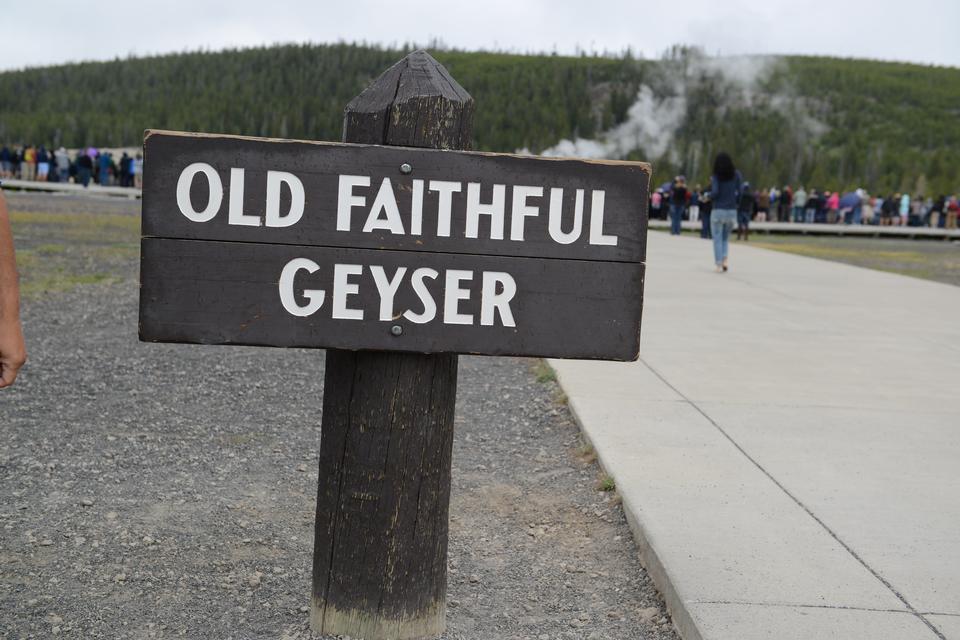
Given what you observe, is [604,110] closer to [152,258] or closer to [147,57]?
[147,57]

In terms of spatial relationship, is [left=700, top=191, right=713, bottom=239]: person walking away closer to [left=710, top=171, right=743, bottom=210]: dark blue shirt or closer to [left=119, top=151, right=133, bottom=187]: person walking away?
[left=710, top=171, right=743, bottom=210]: dark blue shirt

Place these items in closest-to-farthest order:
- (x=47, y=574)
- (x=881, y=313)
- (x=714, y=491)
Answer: (x=47, y=574)
(x=714, y=491)
(x=881, y=313)

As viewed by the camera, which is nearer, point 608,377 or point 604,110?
point 608,377

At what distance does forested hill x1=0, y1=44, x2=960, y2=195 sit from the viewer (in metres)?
107

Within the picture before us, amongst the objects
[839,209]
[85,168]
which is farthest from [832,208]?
[85,168]

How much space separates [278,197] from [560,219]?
660 mm

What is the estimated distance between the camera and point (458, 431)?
546 centimetres

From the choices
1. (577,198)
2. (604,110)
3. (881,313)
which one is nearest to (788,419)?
(577,198)

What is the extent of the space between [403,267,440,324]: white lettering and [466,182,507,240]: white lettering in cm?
13

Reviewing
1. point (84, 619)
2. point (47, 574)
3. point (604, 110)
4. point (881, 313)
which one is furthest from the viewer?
point (604, 110)

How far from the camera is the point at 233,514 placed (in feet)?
13.1

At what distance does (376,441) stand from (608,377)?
3734mm

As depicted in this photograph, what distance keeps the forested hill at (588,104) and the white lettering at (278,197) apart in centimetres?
8910

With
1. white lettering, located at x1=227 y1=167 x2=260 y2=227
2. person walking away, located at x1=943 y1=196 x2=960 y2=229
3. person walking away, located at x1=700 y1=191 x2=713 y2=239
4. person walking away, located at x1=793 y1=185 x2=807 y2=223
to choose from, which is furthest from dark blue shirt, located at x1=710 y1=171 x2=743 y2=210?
person walking away, located at x1=943 y1=196 x2=960 y2=229
